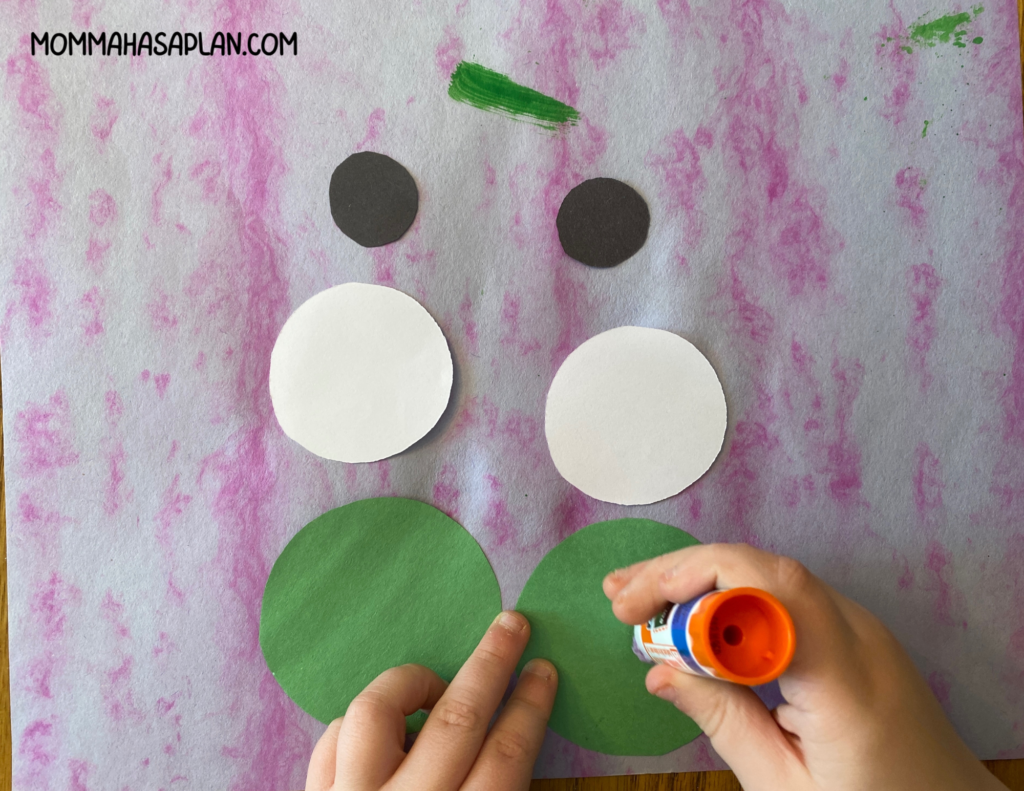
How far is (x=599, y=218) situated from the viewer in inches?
25.2

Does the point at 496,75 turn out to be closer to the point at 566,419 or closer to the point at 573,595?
the point at 566,419

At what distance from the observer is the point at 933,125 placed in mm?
643

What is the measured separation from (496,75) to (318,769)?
0.59m

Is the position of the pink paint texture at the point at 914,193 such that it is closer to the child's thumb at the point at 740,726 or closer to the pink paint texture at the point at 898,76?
the pink paint texture at the point at 898,76

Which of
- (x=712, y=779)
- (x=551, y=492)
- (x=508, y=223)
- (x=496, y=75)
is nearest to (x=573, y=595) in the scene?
(x=551, y=492)

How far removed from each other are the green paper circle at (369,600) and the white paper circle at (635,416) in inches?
4.9

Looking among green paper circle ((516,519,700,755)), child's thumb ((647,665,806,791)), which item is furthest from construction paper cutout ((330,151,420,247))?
child's thumb ((647,665,806,791))

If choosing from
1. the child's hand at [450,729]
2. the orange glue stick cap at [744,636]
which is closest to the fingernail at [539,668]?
the child's hand at [450,729]

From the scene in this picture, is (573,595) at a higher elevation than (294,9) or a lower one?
lower

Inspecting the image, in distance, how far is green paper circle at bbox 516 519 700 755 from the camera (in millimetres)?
622

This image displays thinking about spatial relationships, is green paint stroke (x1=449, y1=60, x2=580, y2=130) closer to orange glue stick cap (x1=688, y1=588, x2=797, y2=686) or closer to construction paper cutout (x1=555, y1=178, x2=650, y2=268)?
construction paper cutout (x1=555, y1=178, x2=650, y2=268)

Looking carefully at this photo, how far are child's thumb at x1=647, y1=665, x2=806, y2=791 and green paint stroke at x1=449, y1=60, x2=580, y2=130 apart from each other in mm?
460

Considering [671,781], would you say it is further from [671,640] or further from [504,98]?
[504,98]

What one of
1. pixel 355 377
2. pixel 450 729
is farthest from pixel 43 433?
pixel 450 729
